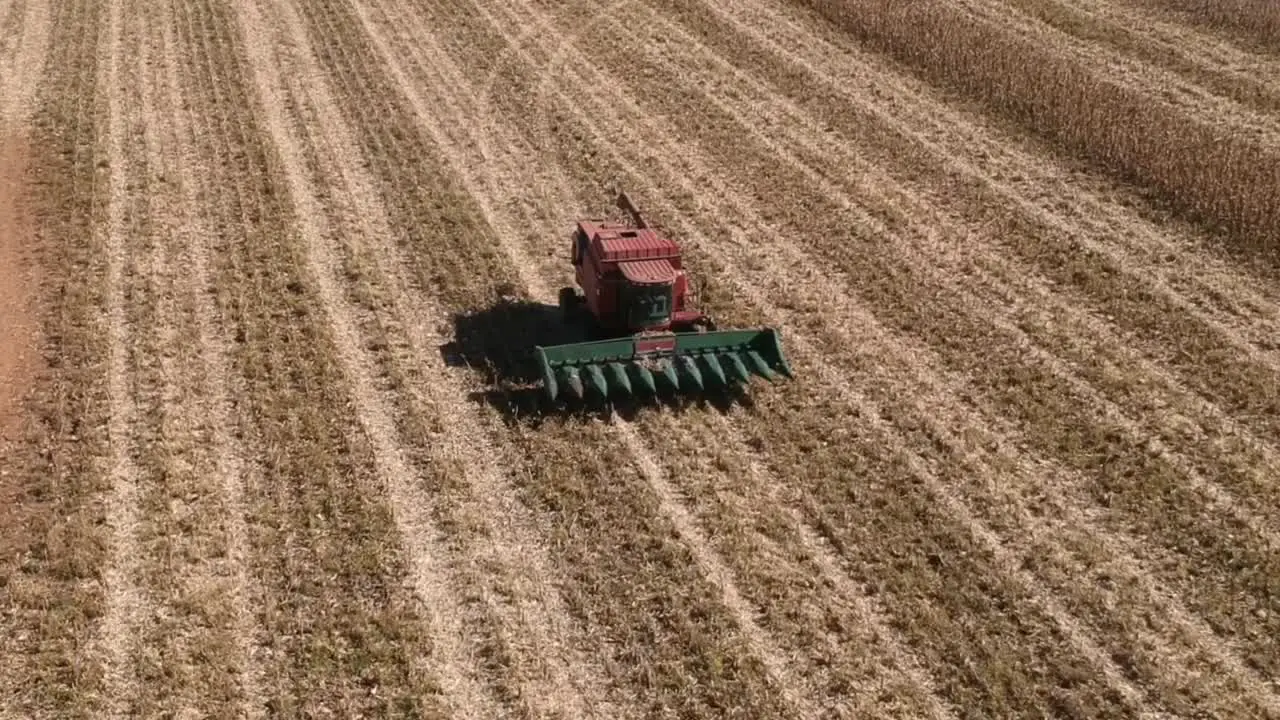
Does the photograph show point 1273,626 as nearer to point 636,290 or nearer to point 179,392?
point 636,290

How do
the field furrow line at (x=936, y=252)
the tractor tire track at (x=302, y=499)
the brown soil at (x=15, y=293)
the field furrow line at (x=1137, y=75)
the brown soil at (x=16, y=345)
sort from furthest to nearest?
the field furrow line at (x=1137, y=75), the field furrow line at (x=936, y=252), the brown soil at (x=15, y=293), the brown soil at (x=16, y=345), the tractor tire track at (x=302, y=499)

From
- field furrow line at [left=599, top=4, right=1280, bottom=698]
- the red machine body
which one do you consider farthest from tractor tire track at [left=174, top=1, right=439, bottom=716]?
field furrow line at [left=599, top=4, right=1280, bottom=698]

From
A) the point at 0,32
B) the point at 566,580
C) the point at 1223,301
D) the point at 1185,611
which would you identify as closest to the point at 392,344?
the point at 566,580

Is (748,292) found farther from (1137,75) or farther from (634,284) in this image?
(1137,75)

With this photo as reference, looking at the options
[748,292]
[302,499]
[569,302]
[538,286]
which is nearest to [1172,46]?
[748,292]

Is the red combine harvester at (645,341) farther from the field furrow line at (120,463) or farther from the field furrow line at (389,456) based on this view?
the field furrow line at (120,463)

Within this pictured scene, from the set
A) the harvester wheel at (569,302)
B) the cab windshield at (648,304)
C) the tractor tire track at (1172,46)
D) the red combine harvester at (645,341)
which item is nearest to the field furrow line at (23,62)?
the harvester wheel at (569,302)
